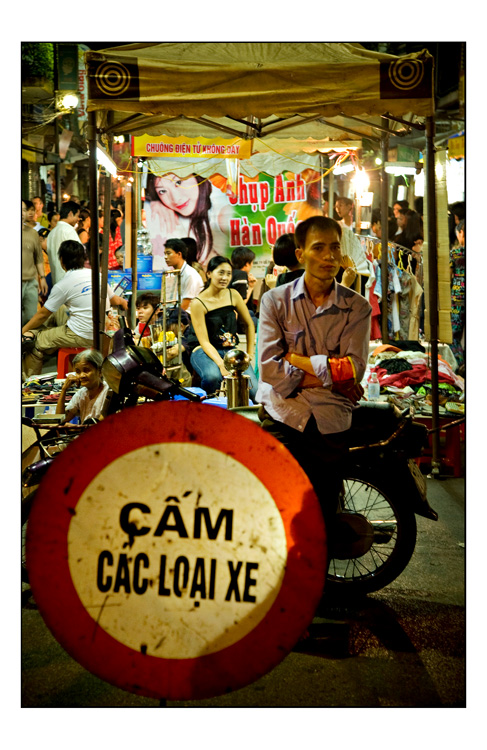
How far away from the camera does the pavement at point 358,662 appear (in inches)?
108

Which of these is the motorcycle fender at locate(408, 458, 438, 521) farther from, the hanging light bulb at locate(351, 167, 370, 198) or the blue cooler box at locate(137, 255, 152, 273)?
the blue cooler box at locate(137, 255, 152, 273)

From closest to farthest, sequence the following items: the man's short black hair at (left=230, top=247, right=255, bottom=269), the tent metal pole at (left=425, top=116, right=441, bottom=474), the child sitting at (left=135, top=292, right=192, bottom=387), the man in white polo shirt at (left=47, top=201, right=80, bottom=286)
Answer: the tent metal pole at (left=425, top=116, right=441, bottom=474)
the child sitting at (left=135, top=292, right=192, bottom=387)
the man's short black hair at (left=230, top=247, right=255, bottom=269)
the man in white polo shirt at (left=47, top=201, right=80, bottom=286)

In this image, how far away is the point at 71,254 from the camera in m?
6.72

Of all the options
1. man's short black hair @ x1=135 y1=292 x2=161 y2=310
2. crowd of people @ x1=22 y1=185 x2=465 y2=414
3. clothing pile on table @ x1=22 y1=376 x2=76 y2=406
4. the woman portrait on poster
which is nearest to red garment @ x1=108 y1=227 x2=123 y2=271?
crowd of people @ x1=22 y1=185 x2=465 y2=414

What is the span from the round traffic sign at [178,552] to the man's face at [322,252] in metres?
1.39

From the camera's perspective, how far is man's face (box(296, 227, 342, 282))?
3398mm

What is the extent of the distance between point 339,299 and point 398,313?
6.33 metres

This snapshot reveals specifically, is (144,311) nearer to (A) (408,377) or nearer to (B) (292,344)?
(A) (408,377)

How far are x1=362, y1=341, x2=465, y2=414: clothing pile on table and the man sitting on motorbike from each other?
277cm

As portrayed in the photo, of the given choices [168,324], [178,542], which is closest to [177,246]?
[168,324]

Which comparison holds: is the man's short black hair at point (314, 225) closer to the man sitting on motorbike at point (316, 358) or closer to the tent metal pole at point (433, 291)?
the man sitting on motorbike at point (316, 358)

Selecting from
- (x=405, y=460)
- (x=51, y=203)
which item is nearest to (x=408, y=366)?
(x=405, y=460)

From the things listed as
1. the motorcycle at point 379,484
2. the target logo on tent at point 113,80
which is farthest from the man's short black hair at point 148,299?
the motorcycle at point 379,484

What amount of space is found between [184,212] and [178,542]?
8407 mm
